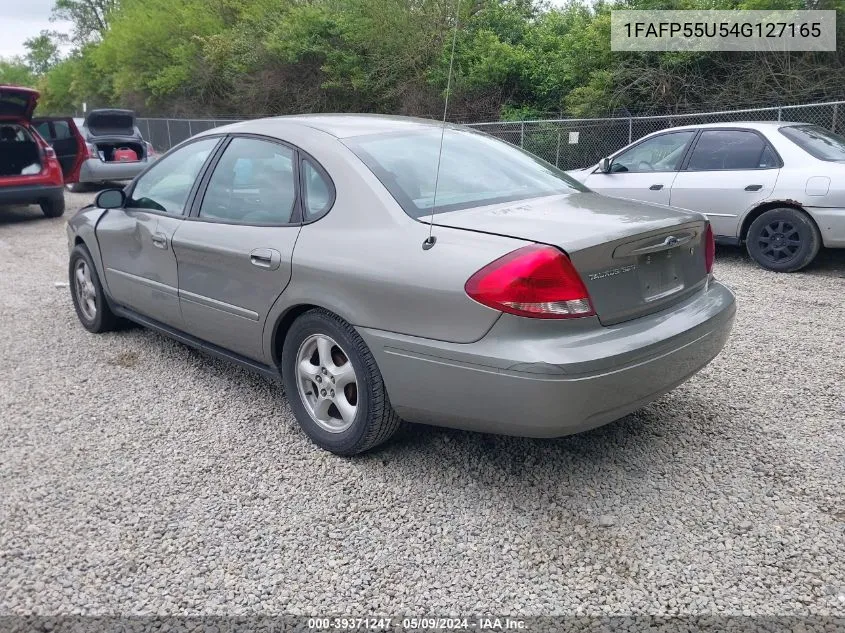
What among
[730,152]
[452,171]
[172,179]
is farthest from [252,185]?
[730,152]

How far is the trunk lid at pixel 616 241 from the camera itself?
2812 millimetres

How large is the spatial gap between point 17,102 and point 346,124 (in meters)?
8.78

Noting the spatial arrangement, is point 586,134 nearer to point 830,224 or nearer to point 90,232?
point 830,224

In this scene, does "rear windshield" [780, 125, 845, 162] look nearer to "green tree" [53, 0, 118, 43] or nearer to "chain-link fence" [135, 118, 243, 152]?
"chain-link fence" [135, 118, 243, 152]

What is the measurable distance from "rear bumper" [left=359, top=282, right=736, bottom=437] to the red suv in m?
9.63

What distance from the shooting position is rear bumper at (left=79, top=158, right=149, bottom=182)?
46.4 ft

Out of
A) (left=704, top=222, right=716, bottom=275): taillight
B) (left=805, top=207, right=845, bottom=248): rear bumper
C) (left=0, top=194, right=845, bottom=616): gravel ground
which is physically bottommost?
(left=0, top=194, right=845, bottom=616): gravel ground

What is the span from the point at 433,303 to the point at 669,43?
1251 cm

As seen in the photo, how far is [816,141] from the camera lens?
7.08 meters

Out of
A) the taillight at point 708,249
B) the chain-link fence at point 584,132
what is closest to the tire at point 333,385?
the taillight at point 708,249

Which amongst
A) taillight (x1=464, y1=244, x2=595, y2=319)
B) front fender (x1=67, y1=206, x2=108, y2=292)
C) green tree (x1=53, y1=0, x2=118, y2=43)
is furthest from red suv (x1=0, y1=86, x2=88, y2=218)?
green tree (x1=53, y1=0, x2=118, y2=43)

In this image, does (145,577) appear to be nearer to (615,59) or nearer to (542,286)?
(542,286)

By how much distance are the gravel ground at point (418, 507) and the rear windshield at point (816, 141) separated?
10.4 feet

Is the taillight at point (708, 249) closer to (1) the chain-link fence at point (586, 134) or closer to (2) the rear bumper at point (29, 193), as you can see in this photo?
(1) the chain-link fence at point (586, 134)
